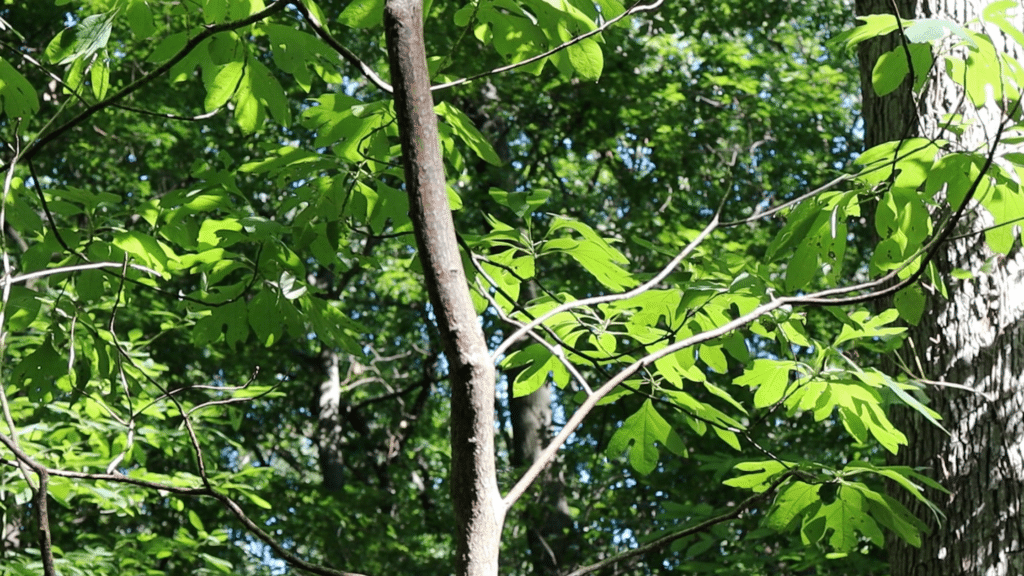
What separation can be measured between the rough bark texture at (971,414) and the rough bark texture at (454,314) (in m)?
2.37

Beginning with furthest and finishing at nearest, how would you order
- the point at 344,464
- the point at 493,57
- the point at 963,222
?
1. the point at 344,464
2. the point at 493,57
3. the point at 963,222

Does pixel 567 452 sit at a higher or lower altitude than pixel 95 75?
lower

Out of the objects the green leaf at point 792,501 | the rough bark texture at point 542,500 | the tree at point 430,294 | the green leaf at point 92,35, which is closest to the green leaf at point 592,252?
the tree at point 430,294

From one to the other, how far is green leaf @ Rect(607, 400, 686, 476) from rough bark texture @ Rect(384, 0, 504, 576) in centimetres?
85

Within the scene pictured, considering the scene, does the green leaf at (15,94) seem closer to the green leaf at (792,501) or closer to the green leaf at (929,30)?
the green leaf at (929,30)

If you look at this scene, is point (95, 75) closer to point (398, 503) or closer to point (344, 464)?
point (398, 503)

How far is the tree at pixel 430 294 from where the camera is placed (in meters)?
1.43

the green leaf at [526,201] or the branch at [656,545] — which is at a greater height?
the green leaf at [526,201]

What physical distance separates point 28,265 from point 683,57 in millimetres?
8423

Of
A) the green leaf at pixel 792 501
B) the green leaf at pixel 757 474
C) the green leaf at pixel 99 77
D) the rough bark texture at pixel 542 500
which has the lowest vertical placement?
the rough bark texture at pixel 542 500

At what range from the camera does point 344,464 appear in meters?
13.7

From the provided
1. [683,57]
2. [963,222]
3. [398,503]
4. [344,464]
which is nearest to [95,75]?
[963,222]

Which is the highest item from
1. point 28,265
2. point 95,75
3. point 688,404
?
point 95,75

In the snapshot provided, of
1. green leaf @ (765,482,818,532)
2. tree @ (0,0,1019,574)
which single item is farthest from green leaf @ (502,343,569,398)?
green leaf @ (765,482,818,532)
